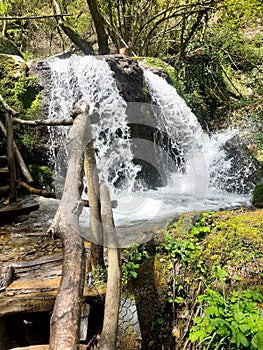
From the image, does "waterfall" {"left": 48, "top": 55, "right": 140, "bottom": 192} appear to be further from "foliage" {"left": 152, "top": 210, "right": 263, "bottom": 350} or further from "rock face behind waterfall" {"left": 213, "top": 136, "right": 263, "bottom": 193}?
"foliage" {"left": 152, "top": 210, "right": 263, "bottom": 350}

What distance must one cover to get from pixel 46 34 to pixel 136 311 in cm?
1715

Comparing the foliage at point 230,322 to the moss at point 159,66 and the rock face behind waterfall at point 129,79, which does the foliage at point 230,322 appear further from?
the moss at point 159,66

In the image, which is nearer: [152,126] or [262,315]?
[262,315]

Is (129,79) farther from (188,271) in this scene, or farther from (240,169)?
(188,271)

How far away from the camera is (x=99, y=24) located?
1066cm

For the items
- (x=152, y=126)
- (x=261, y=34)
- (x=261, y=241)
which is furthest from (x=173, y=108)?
(x=261, y=34)

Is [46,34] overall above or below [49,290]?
above

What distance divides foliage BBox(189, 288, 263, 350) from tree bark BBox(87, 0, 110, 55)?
999 centimetres

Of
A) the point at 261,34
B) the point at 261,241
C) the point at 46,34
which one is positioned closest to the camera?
the point at 261,241

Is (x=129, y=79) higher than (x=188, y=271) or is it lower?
higher

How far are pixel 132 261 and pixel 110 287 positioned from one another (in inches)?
37.9

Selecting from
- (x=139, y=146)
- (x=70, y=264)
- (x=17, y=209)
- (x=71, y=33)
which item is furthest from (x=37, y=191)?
(x=71, y=33)

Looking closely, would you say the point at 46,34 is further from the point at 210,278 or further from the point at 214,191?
the point at 210,278

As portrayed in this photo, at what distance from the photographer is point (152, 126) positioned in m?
8.55
